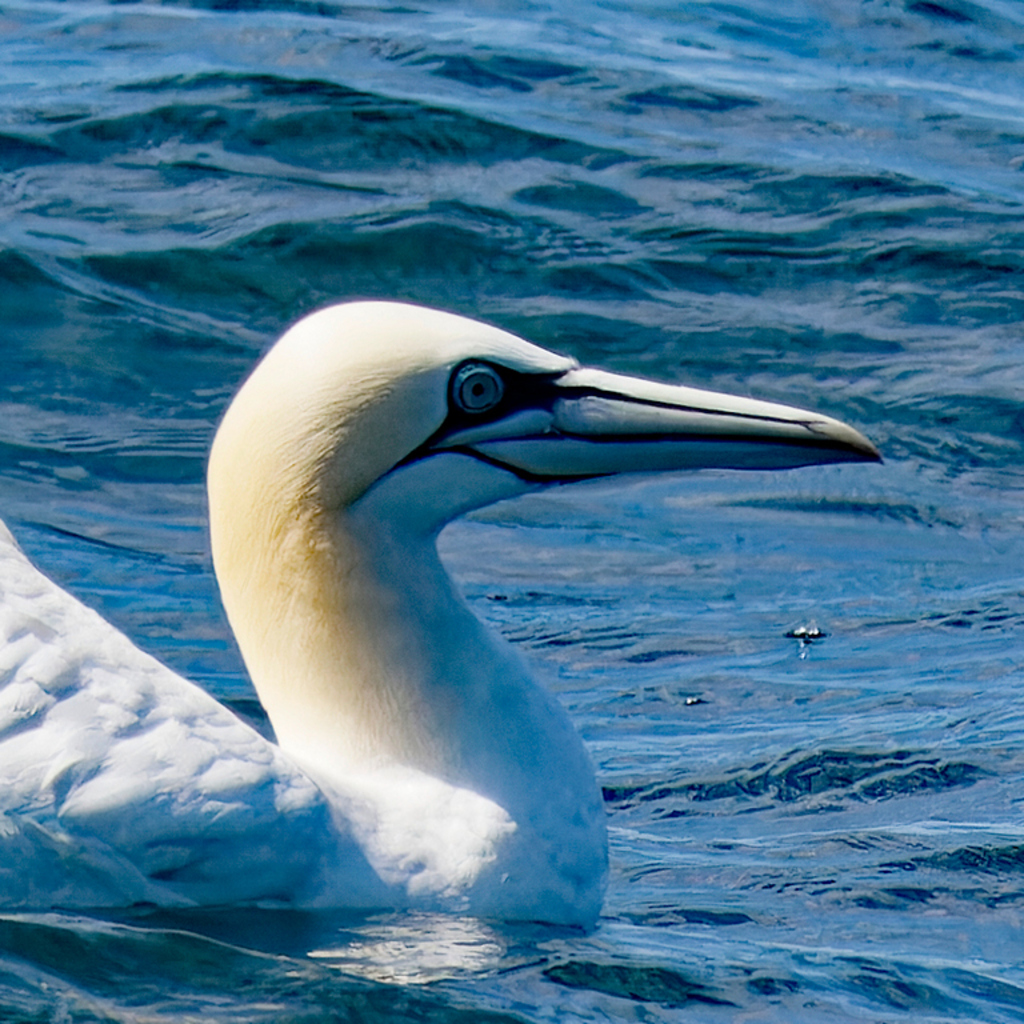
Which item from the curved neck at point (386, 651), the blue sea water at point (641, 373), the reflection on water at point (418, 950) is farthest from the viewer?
the curved neck at point (386, 651)

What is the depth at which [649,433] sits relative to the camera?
188 inches

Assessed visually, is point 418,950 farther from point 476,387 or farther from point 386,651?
point 476,387

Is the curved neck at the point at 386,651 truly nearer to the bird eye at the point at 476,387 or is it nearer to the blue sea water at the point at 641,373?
the bird eye at the point at 476,387

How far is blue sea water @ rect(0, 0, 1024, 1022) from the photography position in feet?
14.9

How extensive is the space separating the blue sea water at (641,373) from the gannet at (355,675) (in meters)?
0.15

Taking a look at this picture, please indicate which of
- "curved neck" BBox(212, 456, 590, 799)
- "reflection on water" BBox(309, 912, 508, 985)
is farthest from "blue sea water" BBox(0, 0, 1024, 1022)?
"curved neck" BBox(212, 456, 590, 799)

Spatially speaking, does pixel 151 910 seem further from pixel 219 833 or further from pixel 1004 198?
pixel 1004 198

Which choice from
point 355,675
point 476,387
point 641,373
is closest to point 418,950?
point 355,675

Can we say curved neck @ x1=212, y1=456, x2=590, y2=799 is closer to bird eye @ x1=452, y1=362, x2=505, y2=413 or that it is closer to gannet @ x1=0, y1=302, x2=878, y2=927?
gannet @ x1=0, y1=302, x2=878, y2=927

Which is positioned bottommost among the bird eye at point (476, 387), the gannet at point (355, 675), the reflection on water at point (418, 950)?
the reflection on water at point (418, 950)

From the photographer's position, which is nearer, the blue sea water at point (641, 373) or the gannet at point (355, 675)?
the gannet at point (355, 675)

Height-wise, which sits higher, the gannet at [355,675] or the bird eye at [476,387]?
the bird eye at [476,387]

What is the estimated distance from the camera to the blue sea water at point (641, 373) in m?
4.54

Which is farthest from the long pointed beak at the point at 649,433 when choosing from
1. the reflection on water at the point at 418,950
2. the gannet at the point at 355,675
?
the reflection on water at the point at 418,950
